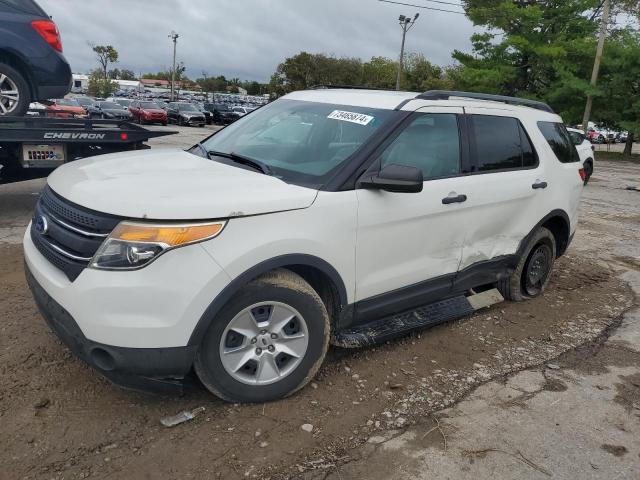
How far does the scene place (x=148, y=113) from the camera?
32188 mm

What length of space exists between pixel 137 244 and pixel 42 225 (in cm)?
88

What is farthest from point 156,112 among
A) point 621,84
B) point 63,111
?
point 621,84

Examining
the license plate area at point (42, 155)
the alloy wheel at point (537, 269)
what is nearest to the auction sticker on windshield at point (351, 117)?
the alloy wheel at point (537, 269)

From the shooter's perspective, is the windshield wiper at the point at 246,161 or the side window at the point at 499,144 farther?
the side window at the point at 499,144

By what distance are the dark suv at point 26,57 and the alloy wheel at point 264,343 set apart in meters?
5.64

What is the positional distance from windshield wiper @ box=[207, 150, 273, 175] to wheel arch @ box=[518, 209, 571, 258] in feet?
8.20

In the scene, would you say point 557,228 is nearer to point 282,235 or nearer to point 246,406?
point 282,235

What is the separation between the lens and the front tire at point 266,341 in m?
2.81

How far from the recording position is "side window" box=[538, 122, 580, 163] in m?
4.94

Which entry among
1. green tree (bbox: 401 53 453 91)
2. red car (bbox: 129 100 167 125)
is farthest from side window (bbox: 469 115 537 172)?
green tree (bbox: 401 53 453 91)

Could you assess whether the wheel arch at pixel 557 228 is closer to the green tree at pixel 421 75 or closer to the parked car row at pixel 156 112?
the parked car row at pixel 156 112

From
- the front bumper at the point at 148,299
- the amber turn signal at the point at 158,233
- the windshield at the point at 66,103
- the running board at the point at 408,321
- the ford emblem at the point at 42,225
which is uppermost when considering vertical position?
the windshield at the point at 66,103

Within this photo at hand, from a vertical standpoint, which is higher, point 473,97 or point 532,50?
point 532,50

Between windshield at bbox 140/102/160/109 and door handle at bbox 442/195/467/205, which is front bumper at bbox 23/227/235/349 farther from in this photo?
windshield at bbox 140/102/160/109
